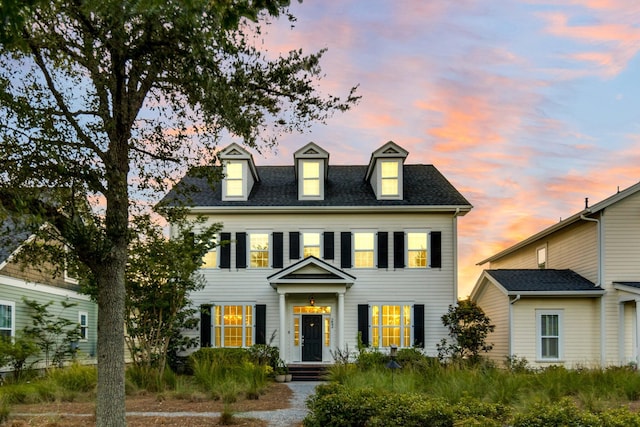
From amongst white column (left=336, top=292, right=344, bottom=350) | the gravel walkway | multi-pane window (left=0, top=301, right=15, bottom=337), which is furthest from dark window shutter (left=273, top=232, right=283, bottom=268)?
multi-pane window (left=0, top=301, right=15, bottom=337)

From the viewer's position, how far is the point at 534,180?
20141 mm

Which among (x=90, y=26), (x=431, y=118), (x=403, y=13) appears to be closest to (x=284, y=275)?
(x=431, y=118)

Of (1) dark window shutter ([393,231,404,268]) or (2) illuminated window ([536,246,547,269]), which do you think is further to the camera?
(2) illuminated window ([536,246,547,269])

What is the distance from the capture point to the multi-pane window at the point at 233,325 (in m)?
22.4

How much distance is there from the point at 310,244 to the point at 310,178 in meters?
2.48

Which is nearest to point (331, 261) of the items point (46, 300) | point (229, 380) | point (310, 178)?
point (310, 178)

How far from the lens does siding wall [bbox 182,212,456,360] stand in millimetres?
22469

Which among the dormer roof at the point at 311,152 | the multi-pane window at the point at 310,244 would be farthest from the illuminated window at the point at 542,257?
the dormer roof at the point at 311,152

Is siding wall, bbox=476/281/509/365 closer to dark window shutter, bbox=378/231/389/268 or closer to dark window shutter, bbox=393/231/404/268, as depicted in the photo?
dark window shutter, bbox=393/231/404/268

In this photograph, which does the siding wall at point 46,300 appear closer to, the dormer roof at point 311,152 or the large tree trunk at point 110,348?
the dormer roof at point 311,152

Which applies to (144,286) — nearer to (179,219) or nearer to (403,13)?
(179,219)

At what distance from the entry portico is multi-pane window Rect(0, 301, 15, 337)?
8.10 metres

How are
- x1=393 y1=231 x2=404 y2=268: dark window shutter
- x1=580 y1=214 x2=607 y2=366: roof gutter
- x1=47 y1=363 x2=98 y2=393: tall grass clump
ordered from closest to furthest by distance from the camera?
x1=47 y1=363 x2=98 y2=393: tall grass clump < x1=580 y1=214 x2=607 y2=366: roof gutter < x1=393 y1=231 x2=404 y2=268: dark window shutter

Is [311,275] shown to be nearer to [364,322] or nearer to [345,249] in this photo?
[345,249]
